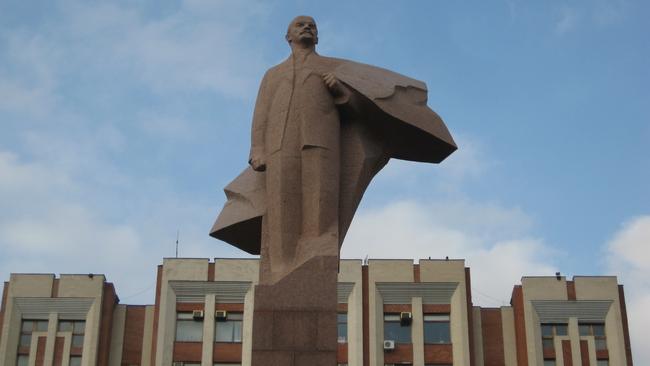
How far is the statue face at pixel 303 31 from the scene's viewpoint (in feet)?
34.2

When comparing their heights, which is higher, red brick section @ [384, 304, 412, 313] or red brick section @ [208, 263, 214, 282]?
red brick section @ [208, 263, 214, 282]

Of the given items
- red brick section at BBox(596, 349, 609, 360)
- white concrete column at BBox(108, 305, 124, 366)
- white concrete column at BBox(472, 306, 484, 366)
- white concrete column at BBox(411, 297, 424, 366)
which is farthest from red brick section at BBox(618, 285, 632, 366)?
white concrete column at BBox(108, 305, 124, 366)

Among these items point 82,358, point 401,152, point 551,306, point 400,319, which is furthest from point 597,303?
point 401,152

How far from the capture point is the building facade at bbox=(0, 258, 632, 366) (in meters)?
40.0

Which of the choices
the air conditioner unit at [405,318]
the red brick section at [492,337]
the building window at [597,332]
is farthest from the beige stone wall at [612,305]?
the air conditioner unit at [405,318]

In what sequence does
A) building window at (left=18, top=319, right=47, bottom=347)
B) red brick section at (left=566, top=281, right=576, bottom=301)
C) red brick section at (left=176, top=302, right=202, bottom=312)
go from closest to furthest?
red brick section at (left=176, top=302, right=202, bottom=312) < building window at (left=18, top=319, right=47, bottom=347) < red brick section at (left=566, top=281, right=576, bottom=301)

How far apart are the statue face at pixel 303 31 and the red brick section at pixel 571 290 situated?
3291cm

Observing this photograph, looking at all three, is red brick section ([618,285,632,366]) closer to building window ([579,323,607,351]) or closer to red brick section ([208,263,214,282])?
building window ([579,323,607,351])

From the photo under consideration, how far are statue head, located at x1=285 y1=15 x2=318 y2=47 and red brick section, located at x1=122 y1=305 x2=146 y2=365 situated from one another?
32908 millimetres

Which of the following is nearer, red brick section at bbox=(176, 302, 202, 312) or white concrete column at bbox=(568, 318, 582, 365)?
white concrete column at bbox=(568, 318, 582, 365)

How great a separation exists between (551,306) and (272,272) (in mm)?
33311

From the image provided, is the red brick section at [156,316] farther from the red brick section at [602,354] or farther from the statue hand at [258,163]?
the statue hand at [258,163]

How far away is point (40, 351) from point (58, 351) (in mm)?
740

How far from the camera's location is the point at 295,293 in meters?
9.30
